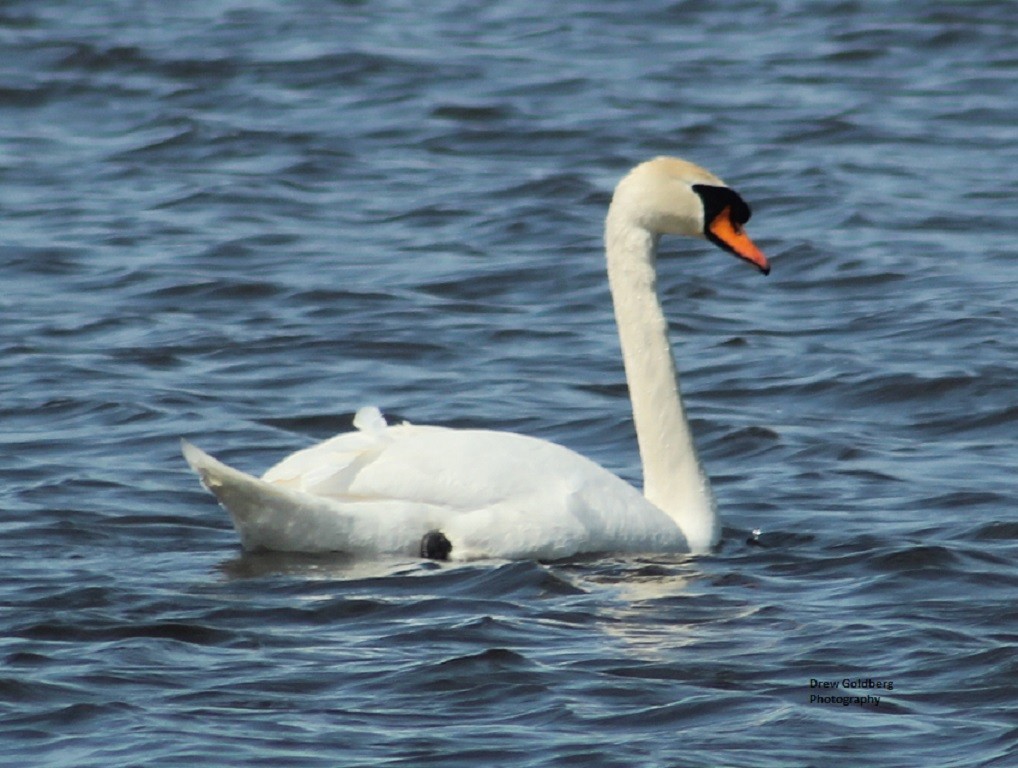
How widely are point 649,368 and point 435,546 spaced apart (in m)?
1.26

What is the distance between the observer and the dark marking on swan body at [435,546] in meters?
7.20

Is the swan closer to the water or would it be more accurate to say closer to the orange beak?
the water

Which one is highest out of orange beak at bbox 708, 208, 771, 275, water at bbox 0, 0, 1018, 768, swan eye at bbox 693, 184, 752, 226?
swan eye at bbox 693, 184, 752, 226

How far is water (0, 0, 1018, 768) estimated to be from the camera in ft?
19.4

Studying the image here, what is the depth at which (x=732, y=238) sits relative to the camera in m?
8.02

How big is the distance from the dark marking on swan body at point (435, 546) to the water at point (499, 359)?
0.39ft

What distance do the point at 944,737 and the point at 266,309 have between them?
21.5 ft

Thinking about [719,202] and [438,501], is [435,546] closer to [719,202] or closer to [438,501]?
[438,501]

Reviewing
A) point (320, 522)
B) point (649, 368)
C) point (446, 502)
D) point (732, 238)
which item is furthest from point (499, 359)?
point (320, 522)

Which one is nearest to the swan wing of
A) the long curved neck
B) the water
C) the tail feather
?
the tail feather

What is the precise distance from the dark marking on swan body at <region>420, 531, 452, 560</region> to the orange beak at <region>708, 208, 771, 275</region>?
1.53 metres

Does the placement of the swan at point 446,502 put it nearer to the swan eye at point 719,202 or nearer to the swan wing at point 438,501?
the swan wing at point 438,501

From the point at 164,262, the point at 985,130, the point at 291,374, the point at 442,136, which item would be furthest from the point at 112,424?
the point at 985,130

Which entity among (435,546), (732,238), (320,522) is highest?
(732,238)
